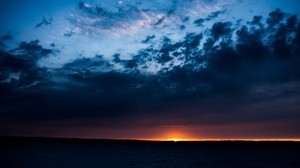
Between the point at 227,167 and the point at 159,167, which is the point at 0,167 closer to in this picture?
the point at 159,167

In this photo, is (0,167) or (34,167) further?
(34,167)

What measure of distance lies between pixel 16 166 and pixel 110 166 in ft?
54.5

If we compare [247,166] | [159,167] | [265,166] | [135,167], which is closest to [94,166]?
[135,167]

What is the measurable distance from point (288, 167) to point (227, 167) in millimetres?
12584

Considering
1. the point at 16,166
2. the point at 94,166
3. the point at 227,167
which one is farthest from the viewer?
the point at 227,167

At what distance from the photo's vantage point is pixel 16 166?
169 feet

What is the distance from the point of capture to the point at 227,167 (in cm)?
6028

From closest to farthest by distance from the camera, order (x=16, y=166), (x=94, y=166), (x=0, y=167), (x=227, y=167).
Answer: (x=0, y=167) < (x=16, y=166) < (x=94, y=166) < (x=227, y=167)

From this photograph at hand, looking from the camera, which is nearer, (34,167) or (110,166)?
(34,167)

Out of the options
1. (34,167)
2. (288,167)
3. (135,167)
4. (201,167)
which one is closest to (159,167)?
(135,167)

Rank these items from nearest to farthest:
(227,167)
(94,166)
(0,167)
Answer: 1. (0,167)
2. (94,166)
3. (227,167)

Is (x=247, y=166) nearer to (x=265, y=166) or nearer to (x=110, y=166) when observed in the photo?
(x=265, y=166)

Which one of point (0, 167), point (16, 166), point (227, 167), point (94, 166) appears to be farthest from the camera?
point (227, 167)

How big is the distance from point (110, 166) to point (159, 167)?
9.41 metres
